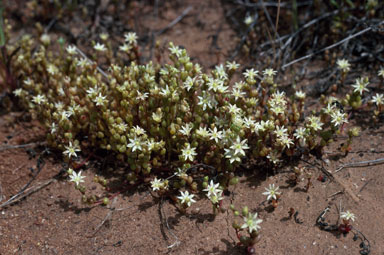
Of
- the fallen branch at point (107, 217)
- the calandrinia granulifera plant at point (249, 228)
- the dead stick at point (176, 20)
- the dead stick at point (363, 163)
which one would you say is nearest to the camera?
the calandrinia granulifera plant at point (249, 228)

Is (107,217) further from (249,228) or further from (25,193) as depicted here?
(249,228)

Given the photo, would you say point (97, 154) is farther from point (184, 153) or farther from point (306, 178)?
point (306, 178)

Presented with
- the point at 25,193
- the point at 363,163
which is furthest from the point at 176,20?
the point at 363,163

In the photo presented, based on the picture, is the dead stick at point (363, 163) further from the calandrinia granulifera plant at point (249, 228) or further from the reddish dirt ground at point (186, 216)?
the calandrinia granulifera plant at point (249, 228)

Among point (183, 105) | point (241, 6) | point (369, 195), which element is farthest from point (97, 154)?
point (241, 6)

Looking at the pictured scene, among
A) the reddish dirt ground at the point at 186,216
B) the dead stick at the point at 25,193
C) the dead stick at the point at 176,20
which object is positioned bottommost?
the reddish dirt ground at the point at 186,216

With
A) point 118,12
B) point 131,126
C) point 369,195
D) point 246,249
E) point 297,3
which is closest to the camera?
point 246,249

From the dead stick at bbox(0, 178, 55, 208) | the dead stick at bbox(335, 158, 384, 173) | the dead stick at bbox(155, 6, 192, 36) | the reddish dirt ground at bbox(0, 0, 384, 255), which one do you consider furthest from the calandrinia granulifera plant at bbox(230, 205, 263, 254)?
the dead stick at bbox(155, 6, 192, 36)

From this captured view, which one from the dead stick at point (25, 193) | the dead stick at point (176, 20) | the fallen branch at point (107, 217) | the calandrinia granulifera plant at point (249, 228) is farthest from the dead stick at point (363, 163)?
the dead stick at point (176, 20)

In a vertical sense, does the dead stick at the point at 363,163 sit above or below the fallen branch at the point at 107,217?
above
